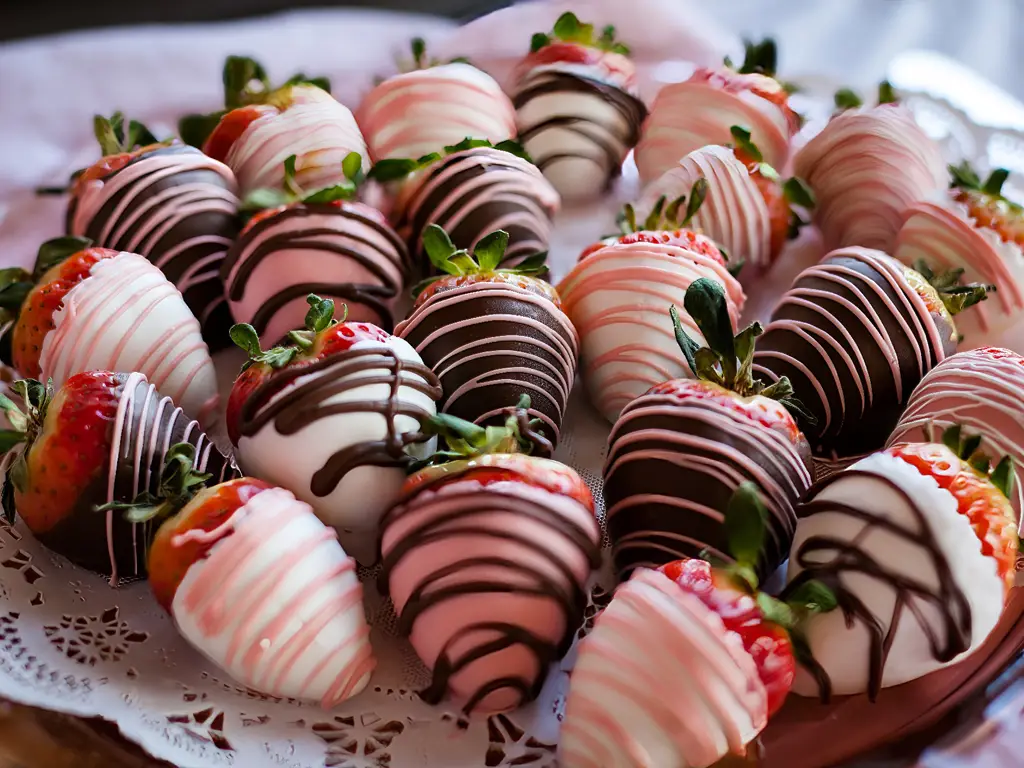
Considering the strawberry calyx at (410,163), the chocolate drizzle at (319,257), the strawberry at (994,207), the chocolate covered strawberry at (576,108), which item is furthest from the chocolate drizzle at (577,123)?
the strawberry at (994,207)

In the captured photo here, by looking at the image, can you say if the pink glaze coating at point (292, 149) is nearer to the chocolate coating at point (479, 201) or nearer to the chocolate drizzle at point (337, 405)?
the chocolate coating at point (479, 201)

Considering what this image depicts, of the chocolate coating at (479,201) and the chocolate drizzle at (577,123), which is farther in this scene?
the chocolate drizzle at (577,123)

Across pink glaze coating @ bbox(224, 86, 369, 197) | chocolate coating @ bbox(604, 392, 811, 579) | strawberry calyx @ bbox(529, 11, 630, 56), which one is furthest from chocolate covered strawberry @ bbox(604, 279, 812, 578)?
strawberry calyx @ bbox(529, 11, 630, 56)

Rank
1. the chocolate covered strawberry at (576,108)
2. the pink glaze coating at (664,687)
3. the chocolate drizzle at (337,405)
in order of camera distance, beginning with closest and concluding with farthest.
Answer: the pink glaze coating at (664,687) < the chocolate drizzle at (337,405) < the chocolate covered strawberry at (576,108)

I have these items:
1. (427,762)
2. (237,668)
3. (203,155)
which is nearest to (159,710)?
(237,668)

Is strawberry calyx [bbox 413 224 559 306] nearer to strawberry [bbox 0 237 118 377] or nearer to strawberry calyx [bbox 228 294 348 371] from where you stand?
strawberry calyx [bbox 228 294 348 371]

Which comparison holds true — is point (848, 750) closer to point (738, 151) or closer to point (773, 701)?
point (773, 701)

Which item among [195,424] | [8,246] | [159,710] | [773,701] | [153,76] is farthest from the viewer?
[153,76]
